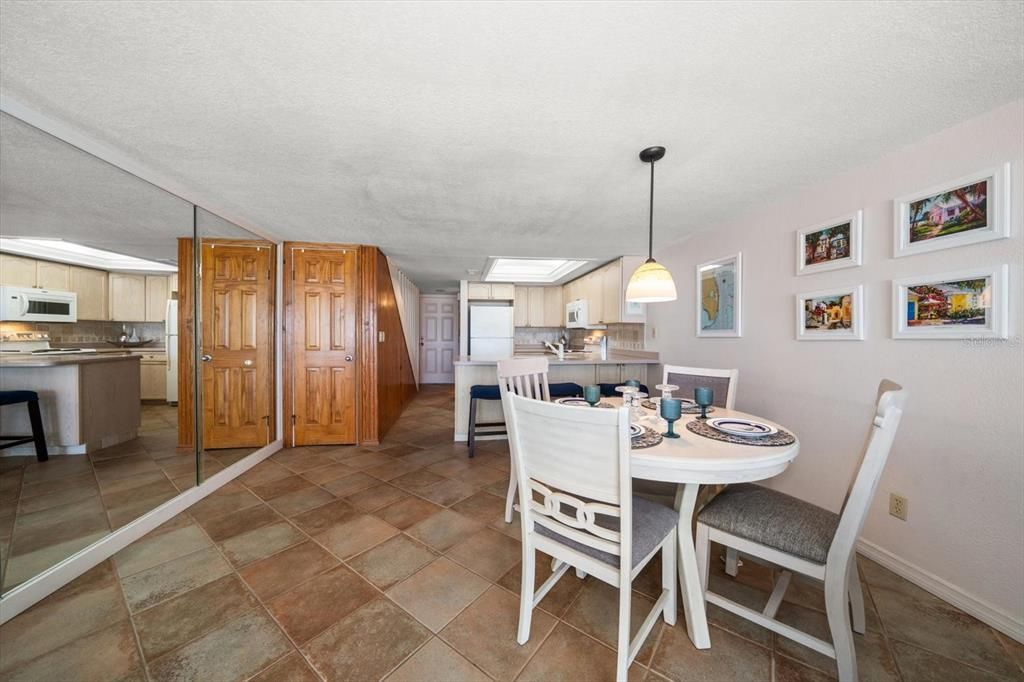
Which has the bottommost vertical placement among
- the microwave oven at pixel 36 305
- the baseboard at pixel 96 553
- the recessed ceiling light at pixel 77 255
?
the baseboard at pixel 96 553

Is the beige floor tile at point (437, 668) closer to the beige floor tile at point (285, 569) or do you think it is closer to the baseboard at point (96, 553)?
the beige floor tile at point (285, 569)

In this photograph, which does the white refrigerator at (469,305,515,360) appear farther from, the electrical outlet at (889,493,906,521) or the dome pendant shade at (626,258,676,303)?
the electrical outlet at (889,493,906,521)

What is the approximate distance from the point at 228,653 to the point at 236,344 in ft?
8.89

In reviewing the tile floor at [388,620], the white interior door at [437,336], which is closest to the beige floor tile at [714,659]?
the tile floor at [388,620]

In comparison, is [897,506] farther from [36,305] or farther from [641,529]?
[36,305]

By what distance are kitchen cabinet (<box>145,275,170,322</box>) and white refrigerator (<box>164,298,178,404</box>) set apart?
32 mm

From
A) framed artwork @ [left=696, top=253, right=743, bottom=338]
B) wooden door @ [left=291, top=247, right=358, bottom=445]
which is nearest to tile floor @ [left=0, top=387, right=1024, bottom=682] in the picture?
wooden door @ [left=291, top=247, right=358, bottom=445]

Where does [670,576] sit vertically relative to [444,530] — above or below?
above

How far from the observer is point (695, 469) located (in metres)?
1.21

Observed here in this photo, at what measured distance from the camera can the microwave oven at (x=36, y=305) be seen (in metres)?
1.50

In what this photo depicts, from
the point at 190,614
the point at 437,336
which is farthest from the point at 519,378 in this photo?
the point at 437,336

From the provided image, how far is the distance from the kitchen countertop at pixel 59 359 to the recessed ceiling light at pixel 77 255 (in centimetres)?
52

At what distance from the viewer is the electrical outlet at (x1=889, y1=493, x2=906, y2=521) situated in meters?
1.72

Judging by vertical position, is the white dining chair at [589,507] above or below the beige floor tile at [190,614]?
above
